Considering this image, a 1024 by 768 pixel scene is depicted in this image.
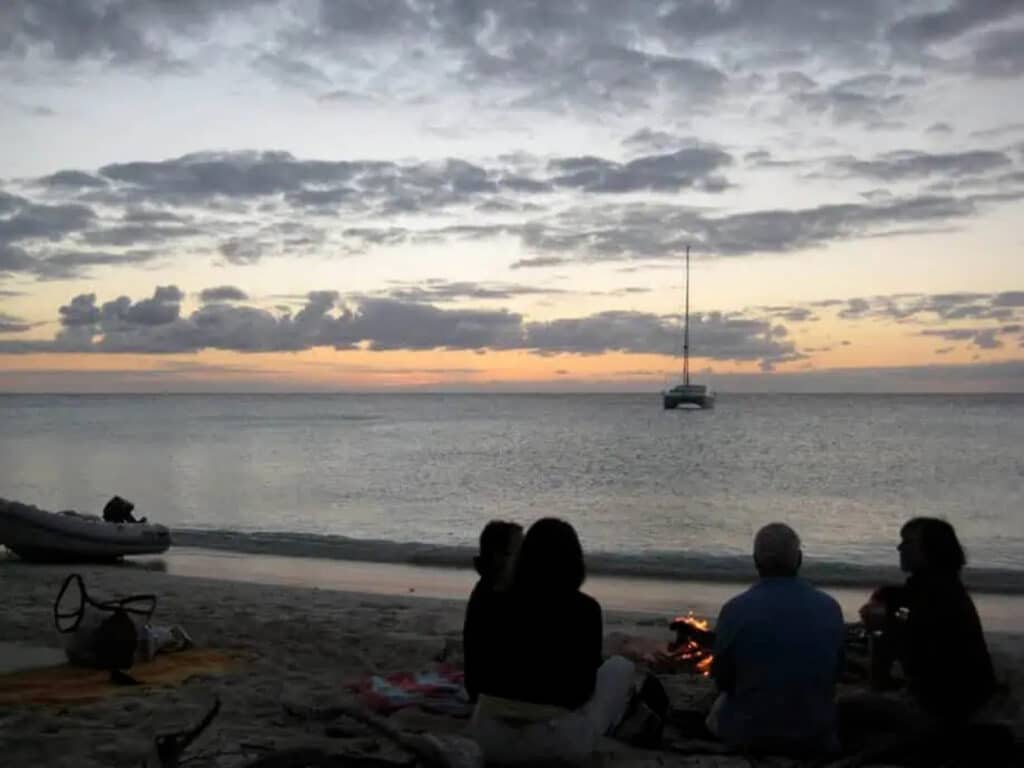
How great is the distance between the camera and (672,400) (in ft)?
339

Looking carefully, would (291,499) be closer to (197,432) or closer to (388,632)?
(388,632)

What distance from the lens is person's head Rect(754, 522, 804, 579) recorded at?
16.5ft

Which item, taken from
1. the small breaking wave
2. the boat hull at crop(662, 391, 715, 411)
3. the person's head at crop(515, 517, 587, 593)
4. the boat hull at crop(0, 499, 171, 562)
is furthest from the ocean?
the boat hull at crop(662, 391, 715, 411)

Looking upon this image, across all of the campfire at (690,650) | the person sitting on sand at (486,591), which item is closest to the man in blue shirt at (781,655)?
the person sitting on sand at (486,591)

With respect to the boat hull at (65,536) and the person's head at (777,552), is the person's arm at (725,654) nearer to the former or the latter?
the person's head at (777,552)

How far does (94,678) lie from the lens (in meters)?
6.89

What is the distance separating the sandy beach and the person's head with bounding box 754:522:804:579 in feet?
2.98

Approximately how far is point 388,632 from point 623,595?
16.8 ft

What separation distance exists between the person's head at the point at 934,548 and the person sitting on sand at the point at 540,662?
1.52m

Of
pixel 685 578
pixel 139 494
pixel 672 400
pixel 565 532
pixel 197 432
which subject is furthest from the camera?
pixel 672 400

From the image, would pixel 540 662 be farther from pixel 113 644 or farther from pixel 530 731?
pixel 113 644

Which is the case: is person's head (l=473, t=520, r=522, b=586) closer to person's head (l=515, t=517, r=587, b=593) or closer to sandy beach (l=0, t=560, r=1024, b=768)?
person's head (l=515, t=517, r=587, b=593)

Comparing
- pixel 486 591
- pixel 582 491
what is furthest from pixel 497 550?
pixel 582 491

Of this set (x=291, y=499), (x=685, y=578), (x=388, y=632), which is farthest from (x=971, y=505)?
(x=388, y=632)
